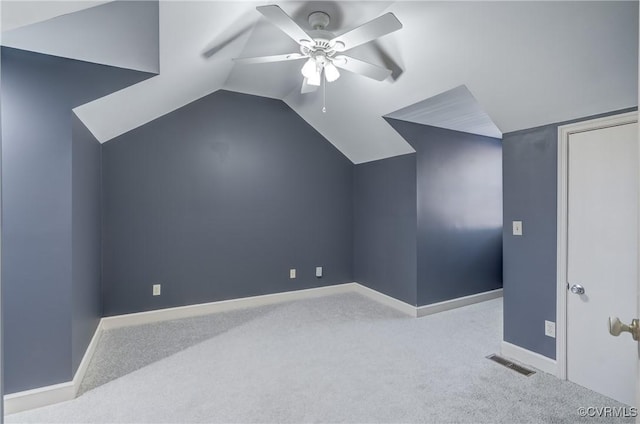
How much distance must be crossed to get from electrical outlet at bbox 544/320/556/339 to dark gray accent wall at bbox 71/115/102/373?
3.43 meters

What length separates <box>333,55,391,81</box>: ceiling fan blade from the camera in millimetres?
2326

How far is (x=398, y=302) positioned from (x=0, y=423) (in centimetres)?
370

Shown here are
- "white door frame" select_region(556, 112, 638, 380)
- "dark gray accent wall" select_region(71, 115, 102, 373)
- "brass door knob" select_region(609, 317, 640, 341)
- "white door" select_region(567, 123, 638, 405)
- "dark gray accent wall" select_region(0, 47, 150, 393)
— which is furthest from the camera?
"white door frame" select_region(556, 112, 638, 380)

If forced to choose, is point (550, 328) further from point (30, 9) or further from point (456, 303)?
point (30, 9)

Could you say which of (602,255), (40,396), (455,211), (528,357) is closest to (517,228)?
(602,255)

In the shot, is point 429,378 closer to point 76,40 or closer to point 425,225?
point 425,225

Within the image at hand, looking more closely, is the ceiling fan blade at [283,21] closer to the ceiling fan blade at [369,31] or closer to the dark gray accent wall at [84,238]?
the ceiling fan blade at [369,31]

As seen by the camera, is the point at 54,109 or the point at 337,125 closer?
the point at 54,109

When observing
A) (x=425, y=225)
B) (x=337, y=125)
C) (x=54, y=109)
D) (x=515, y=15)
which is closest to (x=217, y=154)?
(x=337, y=125)

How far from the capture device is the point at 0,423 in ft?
2.80

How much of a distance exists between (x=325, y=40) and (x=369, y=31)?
1.02ft

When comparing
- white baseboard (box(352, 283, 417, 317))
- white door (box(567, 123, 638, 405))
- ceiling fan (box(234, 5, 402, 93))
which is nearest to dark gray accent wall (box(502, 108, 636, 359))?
white door (box(567, 123, 638, 405))

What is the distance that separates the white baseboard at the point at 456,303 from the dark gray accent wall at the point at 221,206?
130cm

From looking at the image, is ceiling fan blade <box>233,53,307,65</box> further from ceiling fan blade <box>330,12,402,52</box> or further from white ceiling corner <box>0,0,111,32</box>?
white ceiling corner <box>0,0,111,32</box>
